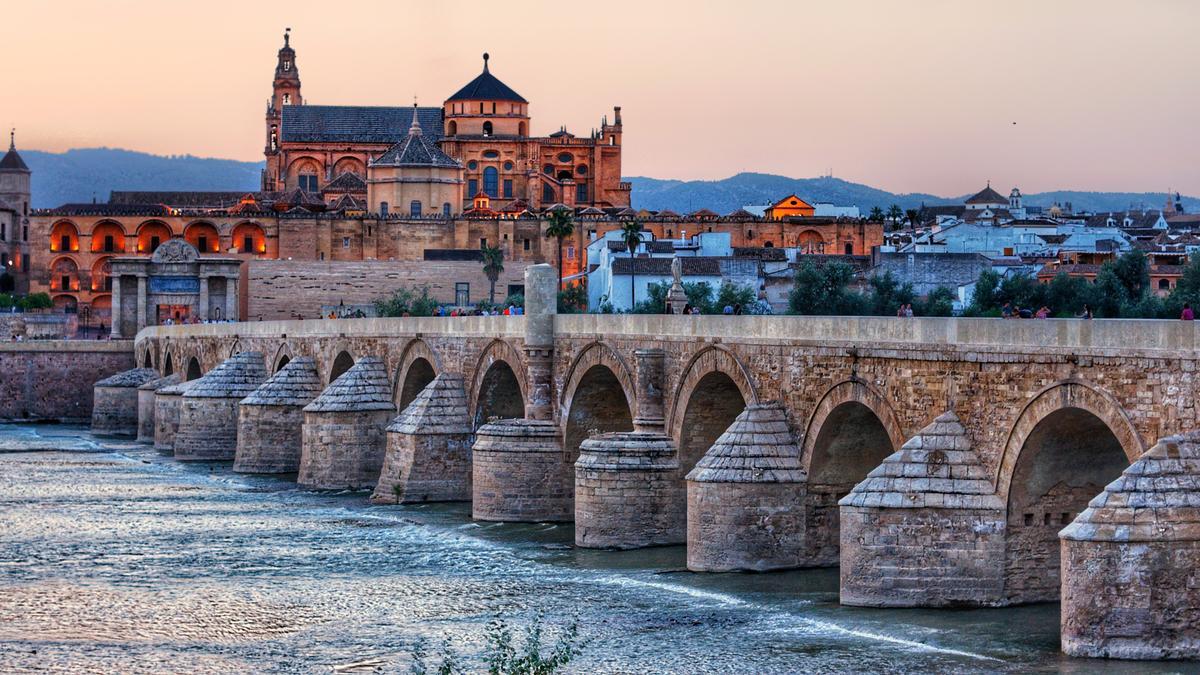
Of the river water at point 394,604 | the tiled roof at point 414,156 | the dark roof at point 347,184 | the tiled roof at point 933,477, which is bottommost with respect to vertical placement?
the river water at point 394,604

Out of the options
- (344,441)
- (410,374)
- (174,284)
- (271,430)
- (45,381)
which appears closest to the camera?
(344,441)

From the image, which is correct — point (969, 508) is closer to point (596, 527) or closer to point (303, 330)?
point (596, 527)

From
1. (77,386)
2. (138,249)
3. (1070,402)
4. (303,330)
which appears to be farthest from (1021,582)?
(138,249)

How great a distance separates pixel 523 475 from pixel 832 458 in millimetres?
7896

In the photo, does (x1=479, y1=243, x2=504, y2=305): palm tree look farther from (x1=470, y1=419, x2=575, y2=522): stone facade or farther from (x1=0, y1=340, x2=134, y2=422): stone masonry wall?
(x1=470, y1=419, x2=575, y2=522): stone facade

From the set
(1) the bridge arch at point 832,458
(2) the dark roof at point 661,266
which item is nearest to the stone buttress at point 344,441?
(1) the bridge arch at point 832,458

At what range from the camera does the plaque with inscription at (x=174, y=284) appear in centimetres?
7931

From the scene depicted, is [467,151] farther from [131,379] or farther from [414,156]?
[131,379]

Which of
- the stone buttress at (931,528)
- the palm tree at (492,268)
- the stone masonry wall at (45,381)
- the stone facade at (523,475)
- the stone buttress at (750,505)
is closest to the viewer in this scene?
the stone buttress at (931,528)

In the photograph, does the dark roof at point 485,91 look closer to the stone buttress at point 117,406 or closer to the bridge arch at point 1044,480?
the stone buttress at point 117,406

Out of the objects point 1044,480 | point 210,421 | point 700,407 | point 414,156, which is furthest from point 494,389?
point 414,156

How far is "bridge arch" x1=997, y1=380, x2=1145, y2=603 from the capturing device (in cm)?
1891

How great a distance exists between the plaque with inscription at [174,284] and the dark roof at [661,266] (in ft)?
63.1

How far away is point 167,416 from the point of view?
169 ft
